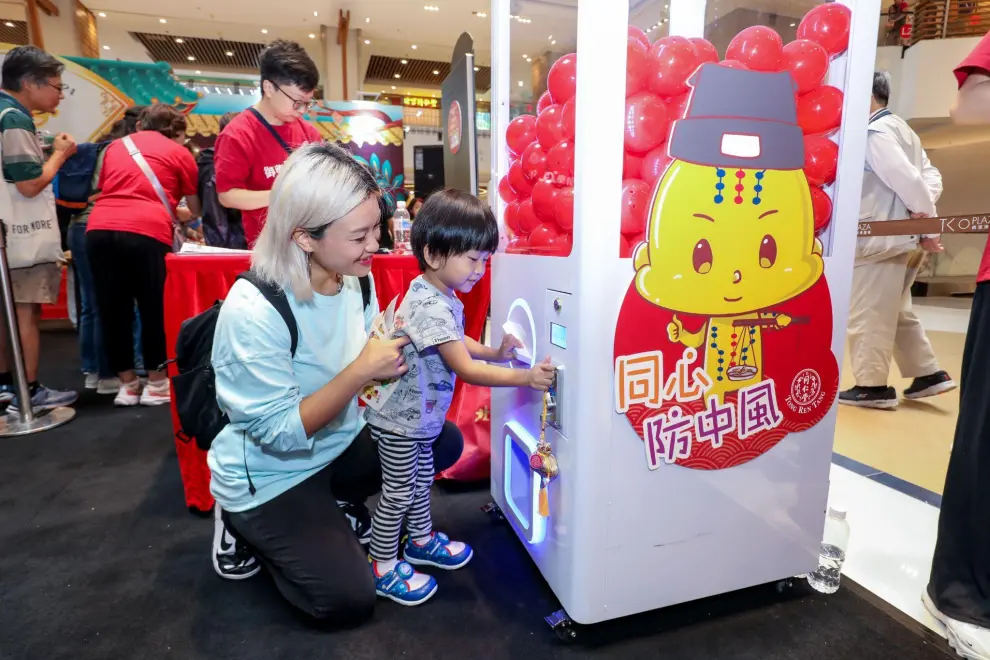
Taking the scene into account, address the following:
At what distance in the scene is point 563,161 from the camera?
121 cm

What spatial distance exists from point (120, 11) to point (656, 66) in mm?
9811

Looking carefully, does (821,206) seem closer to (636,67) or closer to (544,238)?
(636,67)

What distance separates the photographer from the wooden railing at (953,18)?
684 centimetres

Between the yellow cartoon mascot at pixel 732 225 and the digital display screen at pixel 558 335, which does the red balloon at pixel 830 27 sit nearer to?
the yellow cartoon mascot at pixel 732 225

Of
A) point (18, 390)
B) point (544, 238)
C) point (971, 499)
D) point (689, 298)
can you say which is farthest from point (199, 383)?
point (18, 390)

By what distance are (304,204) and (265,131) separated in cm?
97

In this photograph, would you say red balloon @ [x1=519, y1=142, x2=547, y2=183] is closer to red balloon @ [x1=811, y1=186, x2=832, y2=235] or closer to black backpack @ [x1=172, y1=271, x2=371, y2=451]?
red balloon @ [x1=811, y1=186, x2=832, y2=235]

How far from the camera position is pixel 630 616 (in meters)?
1.27

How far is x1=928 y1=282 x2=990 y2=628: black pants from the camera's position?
44.3 inches

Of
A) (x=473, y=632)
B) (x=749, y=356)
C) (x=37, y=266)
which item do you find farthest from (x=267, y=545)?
(x=37, y=266)

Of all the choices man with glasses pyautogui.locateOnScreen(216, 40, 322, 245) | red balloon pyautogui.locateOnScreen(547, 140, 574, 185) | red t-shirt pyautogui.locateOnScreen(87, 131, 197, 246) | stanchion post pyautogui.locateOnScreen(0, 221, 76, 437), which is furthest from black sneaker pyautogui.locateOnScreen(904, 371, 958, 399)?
stanchion post pyautogui.locateOnScreen(0, 221, 76, 437)

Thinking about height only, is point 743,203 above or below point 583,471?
above

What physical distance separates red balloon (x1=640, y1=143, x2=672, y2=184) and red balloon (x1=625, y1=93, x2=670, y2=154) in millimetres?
21

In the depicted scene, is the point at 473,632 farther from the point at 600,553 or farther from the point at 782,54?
the point at 782,54
